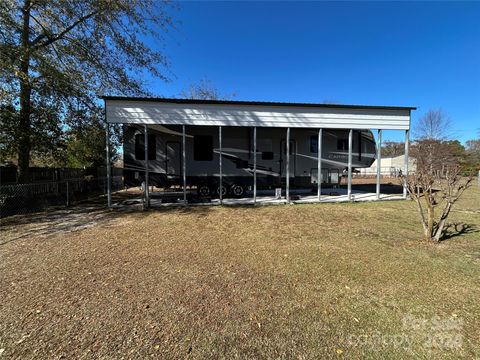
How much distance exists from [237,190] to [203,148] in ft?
7.50

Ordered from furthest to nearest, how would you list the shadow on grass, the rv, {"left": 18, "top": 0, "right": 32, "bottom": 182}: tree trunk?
the rv → {"left": 18, "top": 0, "right": 32, "bottom": 182}: tree trunk → the shadow on grass

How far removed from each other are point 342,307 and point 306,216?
17.2 feet

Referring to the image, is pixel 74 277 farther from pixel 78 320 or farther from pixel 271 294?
pixel 271 294

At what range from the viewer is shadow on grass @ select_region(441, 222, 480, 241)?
597cm

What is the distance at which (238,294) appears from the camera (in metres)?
3.35

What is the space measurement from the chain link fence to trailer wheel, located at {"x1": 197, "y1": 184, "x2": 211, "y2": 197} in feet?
15.8

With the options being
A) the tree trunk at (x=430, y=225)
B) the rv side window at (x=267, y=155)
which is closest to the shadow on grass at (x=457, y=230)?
the tree trunk at (x=430, y=225)

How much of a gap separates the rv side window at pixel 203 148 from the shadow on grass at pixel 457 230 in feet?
27.2

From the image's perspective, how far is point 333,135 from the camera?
1289 centimetres

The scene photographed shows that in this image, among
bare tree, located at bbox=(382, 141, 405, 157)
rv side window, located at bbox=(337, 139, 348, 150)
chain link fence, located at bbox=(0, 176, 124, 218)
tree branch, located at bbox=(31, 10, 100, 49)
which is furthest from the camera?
bare tree, located at bbox=(382, 141, 405, 157)

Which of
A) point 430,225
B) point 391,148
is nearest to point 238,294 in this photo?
point 430,225

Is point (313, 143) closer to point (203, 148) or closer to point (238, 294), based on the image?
point (203, 148)

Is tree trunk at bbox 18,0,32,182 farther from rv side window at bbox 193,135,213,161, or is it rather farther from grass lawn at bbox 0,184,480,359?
rv side window at bbox 193,135,213,161

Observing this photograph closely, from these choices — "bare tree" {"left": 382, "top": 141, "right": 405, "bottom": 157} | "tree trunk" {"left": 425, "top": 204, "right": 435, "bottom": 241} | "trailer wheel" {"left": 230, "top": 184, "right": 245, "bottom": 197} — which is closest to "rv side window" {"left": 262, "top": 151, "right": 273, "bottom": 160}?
"trailer wheel" {"left": 230, "top": 184, "right": 245, "bottom": 197}
